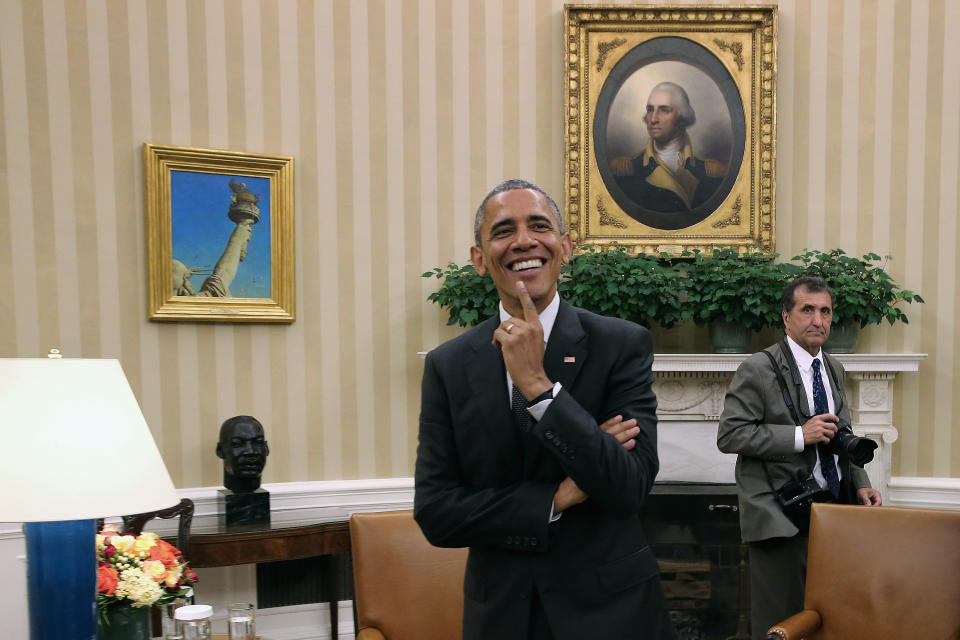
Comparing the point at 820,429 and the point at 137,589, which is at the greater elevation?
the point at 820,429

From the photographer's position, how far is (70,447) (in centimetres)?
158

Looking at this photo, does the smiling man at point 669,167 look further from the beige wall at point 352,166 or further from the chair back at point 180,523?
the chair back at point 180,523

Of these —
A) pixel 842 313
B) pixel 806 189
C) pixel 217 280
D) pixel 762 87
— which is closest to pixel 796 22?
pixel 762 87

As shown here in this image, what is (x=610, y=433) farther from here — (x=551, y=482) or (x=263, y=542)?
(x=263, y=542)

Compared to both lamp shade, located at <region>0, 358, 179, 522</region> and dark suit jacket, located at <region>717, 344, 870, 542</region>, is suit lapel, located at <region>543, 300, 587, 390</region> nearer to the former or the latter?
lamp shade, located at <region>0, 358, 179, 522</region>

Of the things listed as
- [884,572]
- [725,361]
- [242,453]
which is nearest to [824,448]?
[884,572]

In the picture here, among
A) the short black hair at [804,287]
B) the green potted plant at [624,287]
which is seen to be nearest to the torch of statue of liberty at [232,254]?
the green potted plant at [624,287]

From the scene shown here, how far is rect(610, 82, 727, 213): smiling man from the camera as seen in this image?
5.12 meters

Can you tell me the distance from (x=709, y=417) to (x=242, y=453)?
2613 mm

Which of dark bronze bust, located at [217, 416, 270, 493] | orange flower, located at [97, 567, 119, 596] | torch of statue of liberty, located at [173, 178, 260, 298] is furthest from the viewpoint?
torch of statue of liberty, located at [173, 178, 260, 298]

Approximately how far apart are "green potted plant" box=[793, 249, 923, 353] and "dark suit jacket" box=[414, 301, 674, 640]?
3.36 m

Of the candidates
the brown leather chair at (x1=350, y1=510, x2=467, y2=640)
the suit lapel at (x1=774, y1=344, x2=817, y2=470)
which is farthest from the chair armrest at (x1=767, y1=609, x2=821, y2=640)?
the brown leather chair at (x1=350, y1=510, x2=467, y2=640)

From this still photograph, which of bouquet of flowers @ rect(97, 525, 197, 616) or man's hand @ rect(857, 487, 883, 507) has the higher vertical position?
bouquet of flowers @ rect(97, 525, 197, 616)

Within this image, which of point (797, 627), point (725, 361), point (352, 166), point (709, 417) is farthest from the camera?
point (352, 166)
